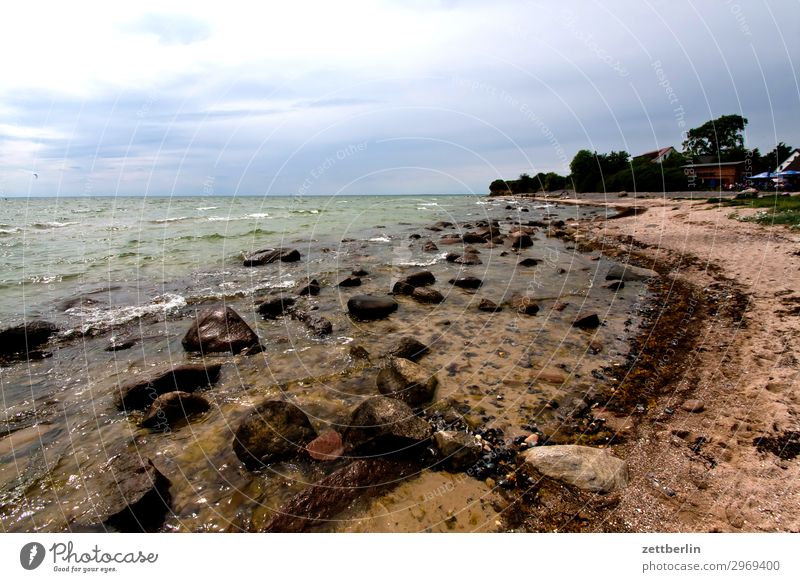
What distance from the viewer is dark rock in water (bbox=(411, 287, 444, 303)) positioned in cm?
1280

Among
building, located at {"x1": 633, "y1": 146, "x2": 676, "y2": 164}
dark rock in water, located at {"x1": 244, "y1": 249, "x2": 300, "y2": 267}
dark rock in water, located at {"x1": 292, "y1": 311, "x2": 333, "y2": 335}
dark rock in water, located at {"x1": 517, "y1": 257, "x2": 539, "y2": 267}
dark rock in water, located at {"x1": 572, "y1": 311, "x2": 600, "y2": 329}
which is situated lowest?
dark rock in water, located at {"x1": 572, "y1": 311, "x2": 600, "y2": 329}

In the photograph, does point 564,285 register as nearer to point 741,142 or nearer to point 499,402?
point 499,402

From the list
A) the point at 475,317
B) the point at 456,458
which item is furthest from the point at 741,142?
the point at 456,458

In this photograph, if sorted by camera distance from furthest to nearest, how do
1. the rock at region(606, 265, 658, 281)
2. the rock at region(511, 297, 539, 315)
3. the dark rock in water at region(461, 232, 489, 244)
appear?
the dark rock in water at region(461, 232, 489, 244) < the rock at region(606, 265, 658, 281) < the rock at region(511, 297, 539, 315)

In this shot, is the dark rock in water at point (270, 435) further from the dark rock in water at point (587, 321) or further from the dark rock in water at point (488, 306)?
the dark rock in water at point (587, 321)

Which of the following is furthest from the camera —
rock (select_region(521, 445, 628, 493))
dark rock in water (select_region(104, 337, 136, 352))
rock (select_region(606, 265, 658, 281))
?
rock (select_region(606, 265, 658, 281))

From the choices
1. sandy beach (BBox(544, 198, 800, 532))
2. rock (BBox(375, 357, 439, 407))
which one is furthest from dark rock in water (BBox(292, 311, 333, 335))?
sandy beach (BBox(544, 198, 800, 532))

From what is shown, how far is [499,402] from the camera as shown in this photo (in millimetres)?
6531

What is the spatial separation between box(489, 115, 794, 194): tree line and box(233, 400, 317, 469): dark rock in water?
7301cm

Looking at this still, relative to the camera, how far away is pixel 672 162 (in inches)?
3022

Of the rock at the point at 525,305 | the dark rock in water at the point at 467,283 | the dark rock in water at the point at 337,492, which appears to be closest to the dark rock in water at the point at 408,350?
the dark rock in water at the point at 337,492

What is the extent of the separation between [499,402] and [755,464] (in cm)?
333

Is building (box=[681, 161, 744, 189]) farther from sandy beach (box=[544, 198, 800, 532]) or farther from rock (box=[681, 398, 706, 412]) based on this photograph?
rock (box=[681, 398, 706, 412])

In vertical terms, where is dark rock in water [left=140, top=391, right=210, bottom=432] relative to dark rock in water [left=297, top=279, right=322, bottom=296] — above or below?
below
